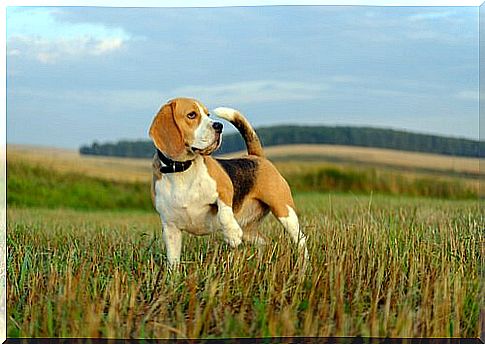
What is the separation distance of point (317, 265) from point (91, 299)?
986 mm

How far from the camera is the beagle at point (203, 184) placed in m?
3.84

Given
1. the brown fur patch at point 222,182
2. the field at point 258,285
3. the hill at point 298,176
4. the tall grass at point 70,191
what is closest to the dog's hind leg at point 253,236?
the field at point 258,285

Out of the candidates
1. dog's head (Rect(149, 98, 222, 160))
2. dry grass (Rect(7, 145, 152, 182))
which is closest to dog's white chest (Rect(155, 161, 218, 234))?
dog's head (Rect(149, 98, 222, 160))

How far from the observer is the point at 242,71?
209 inches

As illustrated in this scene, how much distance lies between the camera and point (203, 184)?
3951 millimetres

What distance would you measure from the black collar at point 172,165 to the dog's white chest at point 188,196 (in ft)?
0.09

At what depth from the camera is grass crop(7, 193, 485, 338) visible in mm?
3318

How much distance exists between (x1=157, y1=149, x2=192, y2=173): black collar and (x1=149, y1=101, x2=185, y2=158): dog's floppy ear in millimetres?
64

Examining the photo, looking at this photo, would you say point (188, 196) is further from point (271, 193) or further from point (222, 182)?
point (271, 193)

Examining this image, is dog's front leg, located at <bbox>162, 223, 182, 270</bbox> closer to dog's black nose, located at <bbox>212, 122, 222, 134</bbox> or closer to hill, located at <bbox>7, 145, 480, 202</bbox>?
dog's black nose, located at <bbox>212, 122, 222, 134</bbox>

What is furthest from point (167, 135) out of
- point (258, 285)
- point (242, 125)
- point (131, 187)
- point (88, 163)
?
point (131, 187)

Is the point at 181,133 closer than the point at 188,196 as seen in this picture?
Yes

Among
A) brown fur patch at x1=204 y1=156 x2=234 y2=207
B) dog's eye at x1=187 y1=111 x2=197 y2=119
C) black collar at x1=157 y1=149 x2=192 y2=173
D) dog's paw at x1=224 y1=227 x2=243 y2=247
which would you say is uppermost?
dog's eye at x1=187 y1=111 x2=197 y2=119

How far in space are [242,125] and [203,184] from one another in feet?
1.81
